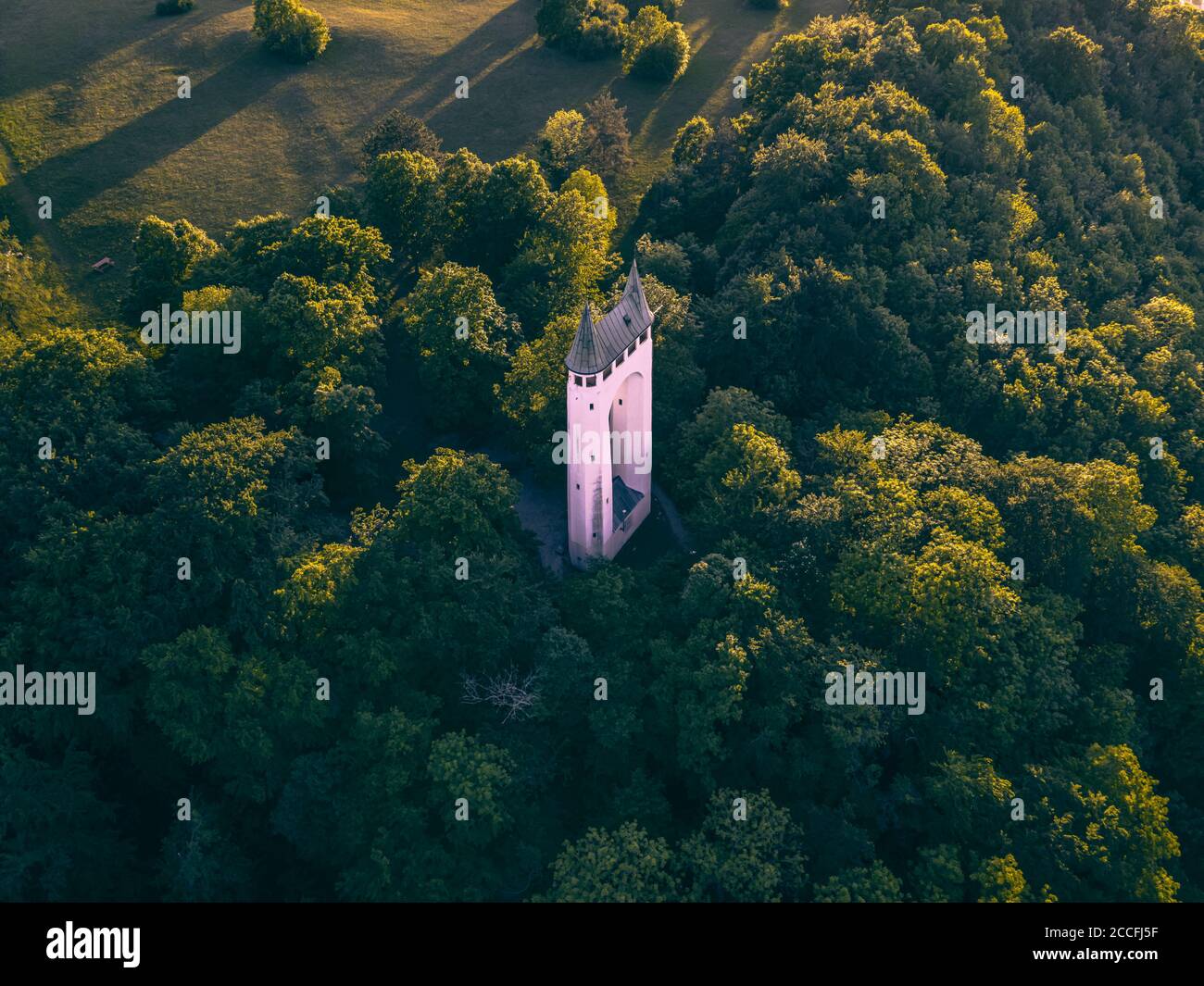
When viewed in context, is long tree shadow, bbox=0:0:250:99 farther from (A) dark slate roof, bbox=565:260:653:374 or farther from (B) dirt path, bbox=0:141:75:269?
(A) dark slate roof, bbox=565:260:653:374

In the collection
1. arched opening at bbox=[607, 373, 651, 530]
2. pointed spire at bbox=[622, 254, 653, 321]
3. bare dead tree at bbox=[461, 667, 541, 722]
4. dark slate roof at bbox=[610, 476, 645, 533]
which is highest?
pointed spire at bbox=[622, 254, 653, 321]

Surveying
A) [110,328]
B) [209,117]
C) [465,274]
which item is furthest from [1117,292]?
[209,117]

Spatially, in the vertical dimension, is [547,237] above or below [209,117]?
below

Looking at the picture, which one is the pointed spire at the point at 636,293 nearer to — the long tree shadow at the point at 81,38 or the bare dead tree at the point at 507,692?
the bare dead tree at the point at 507,692

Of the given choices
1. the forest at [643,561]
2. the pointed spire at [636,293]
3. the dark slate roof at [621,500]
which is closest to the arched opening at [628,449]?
the dark slate roof at [621,500]

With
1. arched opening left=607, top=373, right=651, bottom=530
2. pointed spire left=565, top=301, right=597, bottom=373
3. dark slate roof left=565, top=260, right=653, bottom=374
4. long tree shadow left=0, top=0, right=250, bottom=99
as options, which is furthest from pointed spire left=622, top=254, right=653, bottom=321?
long tree shadow left=0, top=0, right=250, bottom=99

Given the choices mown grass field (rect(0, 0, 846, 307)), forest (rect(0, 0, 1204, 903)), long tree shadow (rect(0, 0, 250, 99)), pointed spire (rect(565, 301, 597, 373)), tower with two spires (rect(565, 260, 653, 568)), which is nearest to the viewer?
forest (rect(0, 0, 1204, 903))

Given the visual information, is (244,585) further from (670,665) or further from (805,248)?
(805,248)
